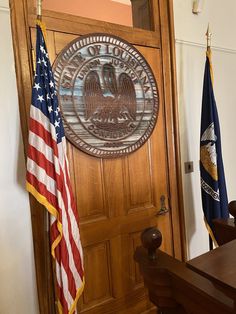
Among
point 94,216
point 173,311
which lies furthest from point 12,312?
point 173,311

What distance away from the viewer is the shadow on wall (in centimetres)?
208

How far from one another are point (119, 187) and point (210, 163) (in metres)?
0.72

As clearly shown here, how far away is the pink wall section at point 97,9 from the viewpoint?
163cm

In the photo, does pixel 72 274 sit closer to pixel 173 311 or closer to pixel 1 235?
pixel 1 235

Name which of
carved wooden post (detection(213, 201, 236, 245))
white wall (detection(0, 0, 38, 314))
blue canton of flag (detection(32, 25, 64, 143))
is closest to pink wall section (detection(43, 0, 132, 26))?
white wall (detection(0, 0, 38, 314))

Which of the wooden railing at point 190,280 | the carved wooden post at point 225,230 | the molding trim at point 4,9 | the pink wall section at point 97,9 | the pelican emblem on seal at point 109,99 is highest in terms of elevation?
the pink wall section at point 97,9

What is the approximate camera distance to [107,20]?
179 cm

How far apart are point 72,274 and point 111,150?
0.79m

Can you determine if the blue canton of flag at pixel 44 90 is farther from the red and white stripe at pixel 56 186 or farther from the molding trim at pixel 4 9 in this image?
the molding trim at pixel 4 9

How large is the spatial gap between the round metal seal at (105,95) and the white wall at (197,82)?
367 mm

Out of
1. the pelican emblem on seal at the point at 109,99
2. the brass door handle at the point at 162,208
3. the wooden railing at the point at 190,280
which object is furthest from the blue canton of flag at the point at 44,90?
the brass door handle at the point at 162,208

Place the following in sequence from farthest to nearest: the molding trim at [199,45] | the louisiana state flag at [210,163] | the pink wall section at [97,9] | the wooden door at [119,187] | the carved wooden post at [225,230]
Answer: the molding trim at [199,45], the louisiana state flag at [210,163], the pink wall section at [97,9], the wooden door at [119,187], the carved wooden post at [225,230]

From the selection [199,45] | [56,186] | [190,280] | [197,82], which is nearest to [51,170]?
[56,186]

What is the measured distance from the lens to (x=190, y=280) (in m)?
0.68
